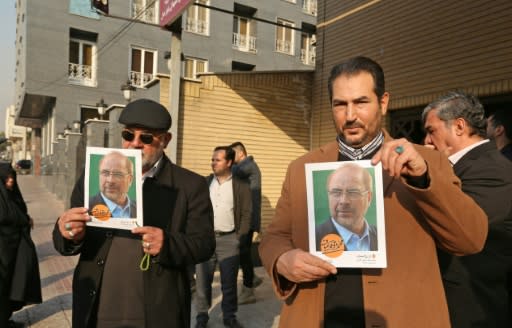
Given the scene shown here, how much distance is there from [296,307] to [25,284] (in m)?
4.02

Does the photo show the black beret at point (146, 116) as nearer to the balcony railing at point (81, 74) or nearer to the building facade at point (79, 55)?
the building facade at point (79, 55)

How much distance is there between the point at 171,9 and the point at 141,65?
18.2m

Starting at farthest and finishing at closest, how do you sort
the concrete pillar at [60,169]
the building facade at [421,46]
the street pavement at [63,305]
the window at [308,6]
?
the window at [308,6] → the concrete pillar at [60,169] → the building facade at [421,46] → the street pavement at [63,305]

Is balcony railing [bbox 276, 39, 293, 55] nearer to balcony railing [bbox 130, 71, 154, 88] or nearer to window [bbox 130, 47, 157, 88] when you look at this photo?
window [bbox 130, 47, 157, 88]

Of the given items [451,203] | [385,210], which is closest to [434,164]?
[451,203]

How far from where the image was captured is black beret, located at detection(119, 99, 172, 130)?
7.49ft

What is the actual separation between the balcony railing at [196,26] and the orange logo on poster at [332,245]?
904 inches

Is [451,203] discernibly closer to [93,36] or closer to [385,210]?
[385,210]

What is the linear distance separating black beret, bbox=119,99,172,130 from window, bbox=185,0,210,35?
21861 mm

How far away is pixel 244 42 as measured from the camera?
24.7 meters

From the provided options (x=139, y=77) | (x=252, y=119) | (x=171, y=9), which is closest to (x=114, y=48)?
(x=139, y=77)

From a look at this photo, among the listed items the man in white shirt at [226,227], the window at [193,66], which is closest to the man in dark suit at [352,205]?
the man in white shirt at [226,227]

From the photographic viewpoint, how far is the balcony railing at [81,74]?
21656mm

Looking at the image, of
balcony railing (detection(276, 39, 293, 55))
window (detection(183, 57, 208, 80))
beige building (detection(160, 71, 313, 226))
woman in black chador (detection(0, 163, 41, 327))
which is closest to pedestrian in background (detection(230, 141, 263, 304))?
beige building (detection(160, 71, 313, 226))
